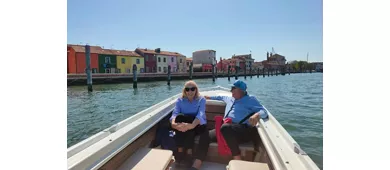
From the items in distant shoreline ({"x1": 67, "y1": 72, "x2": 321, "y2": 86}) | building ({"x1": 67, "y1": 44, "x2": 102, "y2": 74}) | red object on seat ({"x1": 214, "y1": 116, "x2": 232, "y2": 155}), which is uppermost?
building ({"x1": 67, "y1": 44, "x2": 102, "y2": 74})

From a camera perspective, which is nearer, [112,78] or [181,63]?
[112,78]

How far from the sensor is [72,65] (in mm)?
27828

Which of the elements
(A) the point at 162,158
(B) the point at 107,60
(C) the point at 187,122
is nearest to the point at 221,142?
(C) the point at 187,122

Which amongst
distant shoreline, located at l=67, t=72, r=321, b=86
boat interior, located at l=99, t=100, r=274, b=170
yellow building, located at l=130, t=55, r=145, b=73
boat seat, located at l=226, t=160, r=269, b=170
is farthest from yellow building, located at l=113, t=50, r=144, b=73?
boat seat, located at l=226, t=160, r=269, b=170

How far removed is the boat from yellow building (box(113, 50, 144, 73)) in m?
33.6

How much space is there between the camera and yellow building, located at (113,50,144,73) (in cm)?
3419

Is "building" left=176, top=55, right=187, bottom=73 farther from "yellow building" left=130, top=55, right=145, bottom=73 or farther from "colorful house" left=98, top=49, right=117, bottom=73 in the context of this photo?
"colorful house" left=98, top=49, right=117, bottom=73

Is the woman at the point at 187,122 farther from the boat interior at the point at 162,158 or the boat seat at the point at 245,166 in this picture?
the boat seat at the point at 245,166

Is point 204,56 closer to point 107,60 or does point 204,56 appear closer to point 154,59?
point 154,59

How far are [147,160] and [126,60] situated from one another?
115ft

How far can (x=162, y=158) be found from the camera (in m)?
1.85

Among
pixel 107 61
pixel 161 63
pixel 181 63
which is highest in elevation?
pixel 181 63

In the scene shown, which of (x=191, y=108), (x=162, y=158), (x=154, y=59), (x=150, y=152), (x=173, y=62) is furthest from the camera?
(x=173, y=62)
